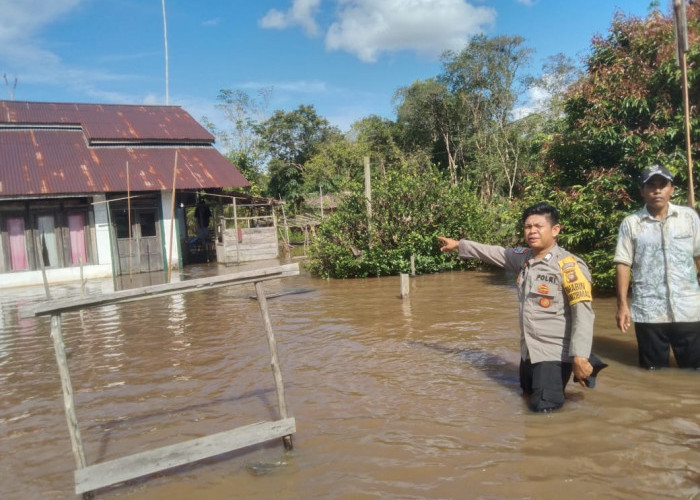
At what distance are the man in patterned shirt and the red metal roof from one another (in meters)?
15.5

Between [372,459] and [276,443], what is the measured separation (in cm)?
81

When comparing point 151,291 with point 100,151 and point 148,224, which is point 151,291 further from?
point 100,151

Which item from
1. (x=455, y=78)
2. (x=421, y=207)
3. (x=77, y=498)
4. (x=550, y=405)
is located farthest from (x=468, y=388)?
(x=455, y=78)

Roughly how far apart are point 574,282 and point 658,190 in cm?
133

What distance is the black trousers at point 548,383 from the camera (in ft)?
13.0

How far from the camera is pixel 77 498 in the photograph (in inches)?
136

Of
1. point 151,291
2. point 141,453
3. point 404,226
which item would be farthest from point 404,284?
point 141,453

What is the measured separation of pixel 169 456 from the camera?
342 centimetres

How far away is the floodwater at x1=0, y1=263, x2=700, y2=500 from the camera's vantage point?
3.34m

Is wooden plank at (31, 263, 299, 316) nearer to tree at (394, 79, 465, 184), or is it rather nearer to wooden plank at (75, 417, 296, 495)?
wooden plank at (75, 417, 296, 495)

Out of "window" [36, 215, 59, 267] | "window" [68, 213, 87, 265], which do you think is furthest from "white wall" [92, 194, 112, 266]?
"window" [36, 215, 59, 267]

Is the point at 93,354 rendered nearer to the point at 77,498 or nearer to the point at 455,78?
the point at 77,498

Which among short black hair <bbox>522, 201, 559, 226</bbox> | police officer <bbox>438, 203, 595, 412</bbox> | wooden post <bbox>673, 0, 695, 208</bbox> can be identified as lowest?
police officer <bbox>438, 203, 595, 412</bbox>

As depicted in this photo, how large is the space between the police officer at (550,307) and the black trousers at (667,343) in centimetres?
122
